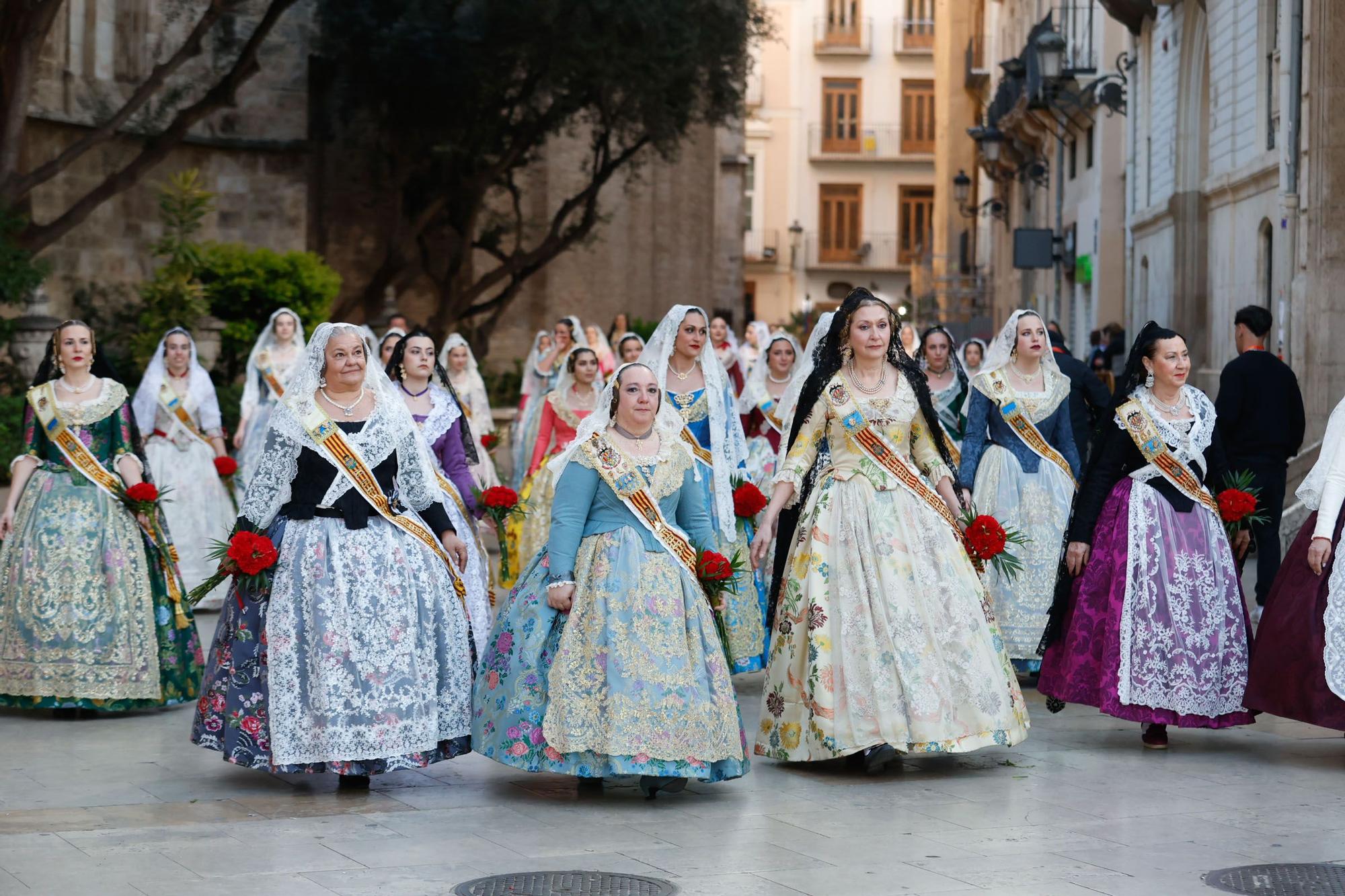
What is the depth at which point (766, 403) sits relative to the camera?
12.0 m

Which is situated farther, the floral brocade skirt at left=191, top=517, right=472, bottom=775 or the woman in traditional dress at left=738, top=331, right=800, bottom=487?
the woman in traditional dress at left=738, top=331, right=800, bottom=487

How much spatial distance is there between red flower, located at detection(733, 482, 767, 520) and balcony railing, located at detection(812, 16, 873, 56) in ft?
192

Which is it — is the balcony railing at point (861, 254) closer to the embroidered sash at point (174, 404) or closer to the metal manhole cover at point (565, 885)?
the embroidered sash at point (174, 404)

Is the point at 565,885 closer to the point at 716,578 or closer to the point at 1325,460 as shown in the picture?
the point at 716,578

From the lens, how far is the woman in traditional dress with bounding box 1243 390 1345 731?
7.91 m

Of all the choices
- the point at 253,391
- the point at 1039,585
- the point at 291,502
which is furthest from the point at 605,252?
the point at 291,502

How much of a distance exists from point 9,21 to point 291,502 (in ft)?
50.1

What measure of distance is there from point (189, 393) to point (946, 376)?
514 cm

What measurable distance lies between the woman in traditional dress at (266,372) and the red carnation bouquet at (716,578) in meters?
7.25

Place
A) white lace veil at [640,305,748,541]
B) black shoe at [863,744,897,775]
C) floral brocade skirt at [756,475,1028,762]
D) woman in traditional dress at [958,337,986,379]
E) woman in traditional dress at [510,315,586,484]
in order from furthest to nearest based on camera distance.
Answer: woman in traditional dress at [510,315,586,484]
woman in traditional dress at [958,337,986,379]
white lace veil at [640,305,748,541]
black shoe at [863,744,897,775]
floral brocade skirt at [756,475,1028,762]

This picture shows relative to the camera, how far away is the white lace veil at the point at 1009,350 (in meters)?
10.3

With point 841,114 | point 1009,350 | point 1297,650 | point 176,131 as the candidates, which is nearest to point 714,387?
point 1009,350

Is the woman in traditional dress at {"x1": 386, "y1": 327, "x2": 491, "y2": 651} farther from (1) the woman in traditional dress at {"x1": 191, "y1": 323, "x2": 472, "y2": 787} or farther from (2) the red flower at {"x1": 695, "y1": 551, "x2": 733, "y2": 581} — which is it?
(2) the red flower at {"x1": 695, "y1": 551, "x2": 733, "y2": 581}

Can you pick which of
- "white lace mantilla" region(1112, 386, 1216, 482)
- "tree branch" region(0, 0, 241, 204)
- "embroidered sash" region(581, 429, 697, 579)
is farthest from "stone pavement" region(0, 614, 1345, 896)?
"tree branch" region(0, 0, 241, 204)
